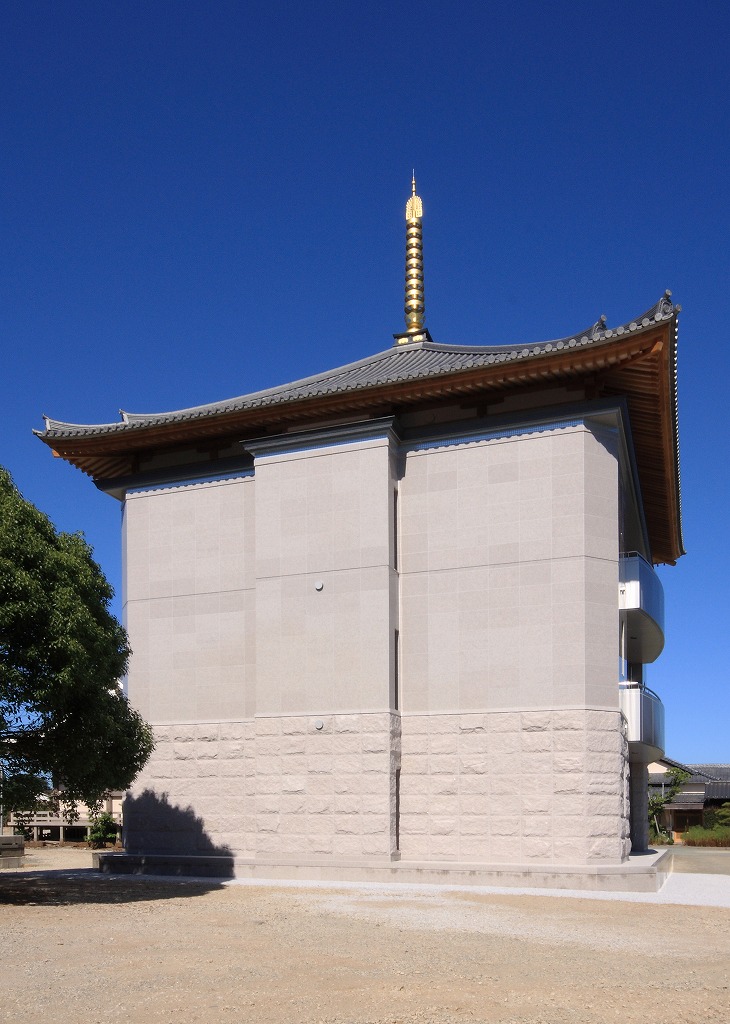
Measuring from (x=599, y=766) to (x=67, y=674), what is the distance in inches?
368

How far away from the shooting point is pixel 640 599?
67.6 ft

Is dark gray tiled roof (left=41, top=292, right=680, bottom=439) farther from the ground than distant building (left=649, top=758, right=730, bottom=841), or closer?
farther from the ground

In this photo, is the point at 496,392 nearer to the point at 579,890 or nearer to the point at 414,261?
the point at 414,261

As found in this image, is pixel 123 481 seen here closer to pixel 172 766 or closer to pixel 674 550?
pixel 172 766

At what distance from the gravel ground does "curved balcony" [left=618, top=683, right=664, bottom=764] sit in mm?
4145

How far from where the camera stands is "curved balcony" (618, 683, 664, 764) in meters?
20.3

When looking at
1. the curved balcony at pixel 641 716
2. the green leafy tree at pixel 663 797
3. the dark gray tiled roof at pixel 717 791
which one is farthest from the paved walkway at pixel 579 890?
the dark gray tiled roof at pixel 717 791

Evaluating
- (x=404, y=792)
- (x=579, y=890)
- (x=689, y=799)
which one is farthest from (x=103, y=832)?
(x=689, y=799)

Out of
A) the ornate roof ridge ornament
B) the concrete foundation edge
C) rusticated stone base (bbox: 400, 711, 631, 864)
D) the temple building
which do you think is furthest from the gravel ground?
the ornate roof ridge ornament

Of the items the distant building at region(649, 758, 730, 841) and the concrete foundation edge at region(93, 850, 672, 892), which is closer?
the concrete foundation edge at region(93, 850, 672, 892)

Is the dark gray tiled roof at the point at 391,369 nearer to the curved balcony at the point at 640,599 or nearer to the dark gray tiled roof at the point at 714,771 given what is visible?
the curved balcony at the point at 640,599

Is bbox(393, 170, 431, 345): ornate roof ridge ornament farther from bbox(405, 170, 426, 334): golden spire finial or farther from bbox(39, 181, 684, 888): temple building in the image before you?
bbox(39, 181, 684, 888): temple building

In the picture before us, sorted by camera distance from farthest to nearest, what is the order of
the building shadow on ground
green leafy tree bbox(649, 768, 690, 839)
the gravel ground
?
green leafy tree bbox(649, 768, 690, 839) < the building shadow on ground < the gravel ground

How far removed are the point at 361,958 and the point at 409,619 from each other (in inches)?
406
